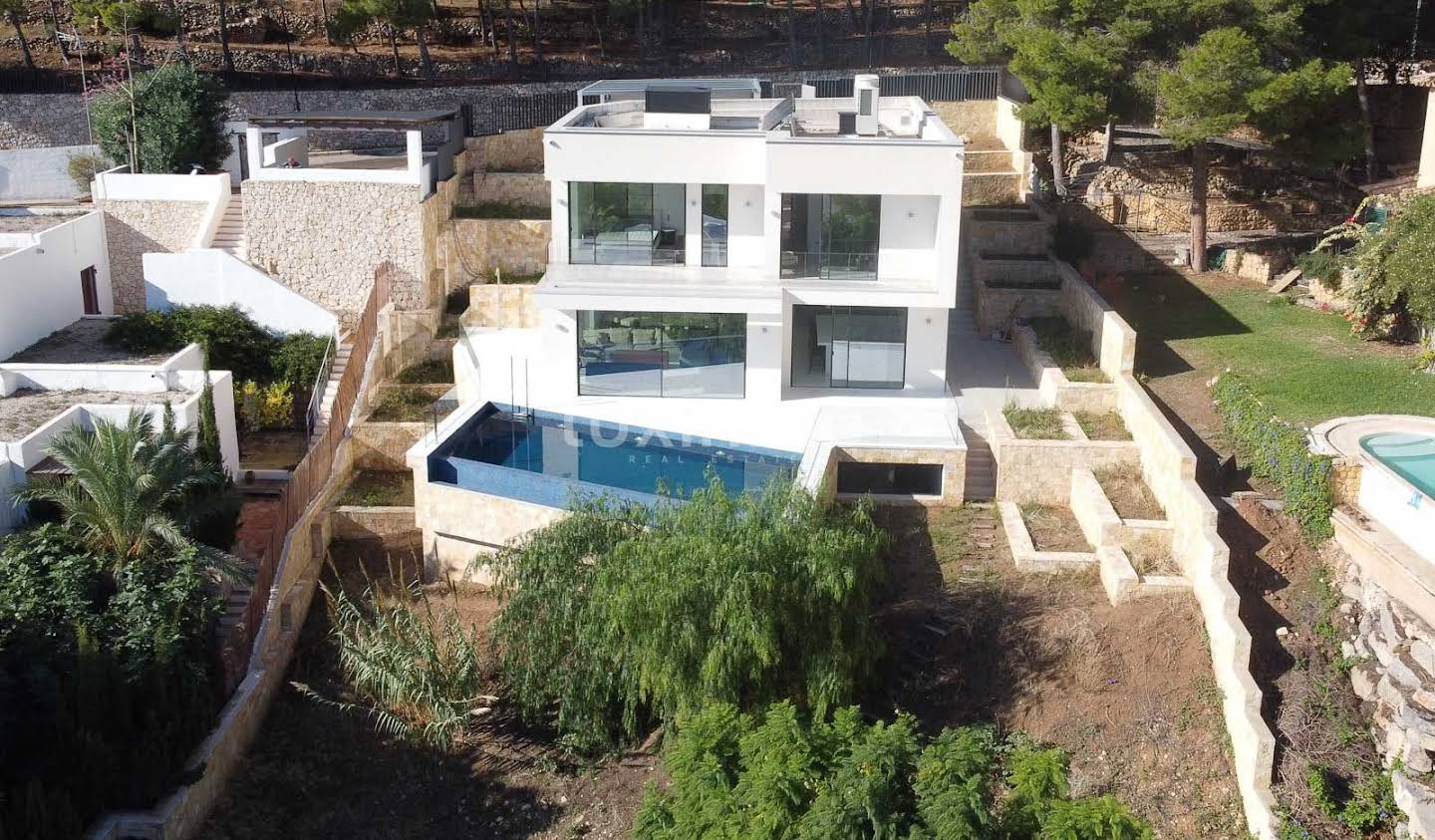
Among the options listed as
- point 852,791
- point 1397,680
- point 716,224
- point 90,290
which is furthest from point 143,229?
point 1397,680

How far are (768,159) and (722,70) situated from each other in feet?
70.7

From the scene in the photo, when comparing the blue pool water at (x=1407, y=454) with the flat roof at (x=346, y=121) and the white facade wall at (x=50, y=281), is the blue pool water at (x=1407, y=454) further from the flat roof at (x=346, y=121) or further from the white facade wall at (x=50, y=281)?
the white facade wall at (x=50, y=281)

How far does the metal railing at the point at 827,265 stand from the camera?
1057 inches

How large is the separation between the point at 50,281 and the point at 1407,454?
26.9m

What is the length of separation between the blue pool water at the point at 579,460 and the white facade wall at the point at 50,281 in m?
10.5

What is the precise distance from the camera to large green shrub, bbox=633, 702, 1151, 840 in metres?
14.6

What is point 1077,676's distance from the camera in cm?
2030

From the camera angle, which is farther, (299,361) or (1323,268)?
(1323,268)

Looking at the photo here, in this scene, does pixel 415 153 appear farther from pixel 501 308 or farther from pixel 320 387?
pixel 320 387

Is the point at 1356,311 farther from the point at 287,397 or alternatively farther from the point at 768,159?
the point at 287,397

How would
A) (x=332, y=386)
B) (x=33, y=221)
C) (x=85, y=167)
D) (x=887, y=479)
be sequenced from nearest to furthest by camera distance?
(x=887, y=479), (x=332, y=386), (x=33, y=221), (x=85, y=167)

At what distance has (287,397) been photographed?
29.9 meters

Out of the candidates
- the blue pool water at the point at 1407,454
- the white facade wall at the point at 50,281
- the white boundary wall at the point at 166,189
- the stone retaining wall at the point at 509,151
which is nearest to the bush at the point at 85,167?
the white boundary wall at the point at 166,189

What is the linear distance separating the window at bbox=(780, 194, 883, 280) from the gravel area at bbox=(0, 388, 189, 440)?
11606mm
